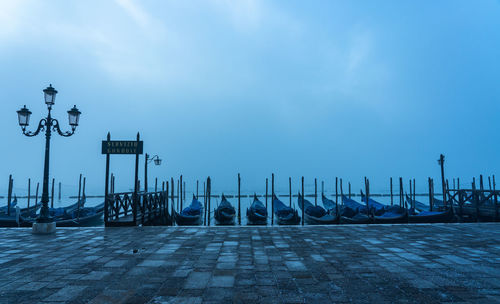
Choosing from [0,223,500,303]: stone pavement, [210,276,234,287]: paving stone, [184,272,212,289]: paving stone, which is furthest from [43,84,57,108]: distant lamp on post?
[210,276,234,287]: paving stone

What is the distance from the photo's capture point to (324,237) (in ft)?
21.0

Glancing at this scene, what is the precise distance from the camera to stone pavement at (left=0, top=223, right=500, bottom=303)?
304 cm

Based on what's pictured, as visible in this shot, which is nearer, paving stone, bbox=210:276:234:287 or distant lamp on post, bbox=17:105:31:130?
paving stone, bbox=210:276:234:287

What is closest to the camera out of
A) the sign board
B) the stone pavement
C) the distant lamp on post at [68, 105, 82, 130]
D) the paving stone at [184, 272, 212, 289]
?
the stone pavement

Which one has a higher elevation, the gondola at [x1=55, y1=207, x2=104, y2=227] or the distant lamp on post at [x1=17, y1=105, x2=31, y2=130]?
the distant lamp on post at [x1=17, y1=105, x2=31, y2=130]

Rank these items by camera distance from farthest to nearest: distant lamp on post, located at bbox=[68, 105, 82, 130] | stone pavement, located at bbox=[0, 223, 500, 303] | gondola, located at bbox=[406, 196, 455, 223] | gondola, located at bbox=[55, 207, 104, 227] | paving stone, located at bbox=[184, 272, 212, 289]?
gondola, located at bbox=[55, 207, 104, 227] < gondola, located at bbox=[406, 196, 455, 223] < distant lamp on post, located at bbox=[68, 105, 82, 130] < paving stone, located at bbox=[184, 272, 212, 289] < stone pavement, located at bbox=[0, 223, 500, 303]

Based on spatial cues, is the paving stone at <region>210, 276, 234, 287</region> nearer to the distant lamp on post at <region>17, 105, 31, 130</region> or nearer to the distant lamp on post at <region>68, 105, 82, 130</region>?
the distant lamp on post at <region>68, 105, 82, 130</region>

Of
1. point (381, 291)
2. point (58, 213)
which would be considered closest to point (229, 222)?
point (58, 213)

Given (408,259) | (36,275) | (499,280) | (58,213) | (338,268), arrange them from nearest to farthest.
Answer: (499,280) → (36,275) → (338,268) → (408,259) → (58,213)

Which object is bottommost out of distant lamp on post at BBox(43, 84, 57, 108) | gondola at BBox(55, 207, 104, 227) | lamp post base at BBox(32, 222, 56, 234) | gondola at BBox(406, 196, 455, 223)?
gondola at BBox(55, 207, 104, 227)

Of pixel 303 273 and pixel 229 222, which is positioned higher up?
pixel 303 273

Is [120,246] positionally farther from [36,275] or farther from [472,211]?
[472,211]

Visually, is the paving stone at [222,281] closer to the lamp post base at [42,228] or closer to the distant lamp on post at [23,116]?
the lamp post base at [42,228]

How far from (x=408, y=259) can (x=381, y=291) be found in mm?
1733
